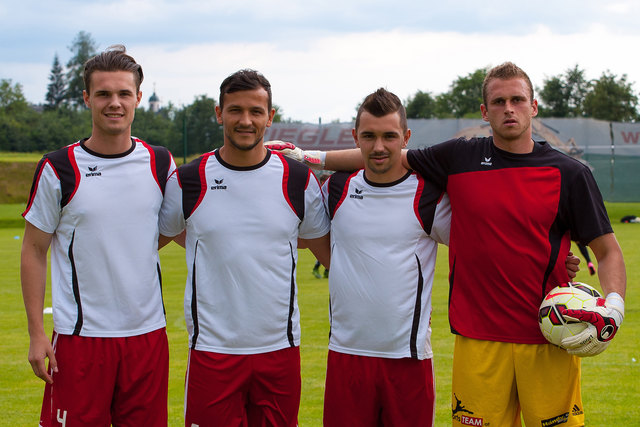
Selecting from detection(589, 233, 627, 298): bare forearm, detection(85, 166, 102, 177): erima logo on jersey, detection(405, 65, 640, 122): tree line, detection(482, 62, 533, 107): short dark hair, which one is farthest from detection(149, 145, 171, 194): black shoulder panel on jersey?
detection(405, 65, 640, 122): tree line

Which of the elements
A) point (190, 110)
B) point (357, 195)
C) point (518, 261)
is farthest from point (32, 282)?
point (190, 110)

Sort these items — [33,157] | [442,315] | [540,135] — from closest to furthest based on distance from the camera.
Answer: [442,315] → [540,135] → [33,157]

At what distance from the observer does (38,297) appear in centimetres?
396

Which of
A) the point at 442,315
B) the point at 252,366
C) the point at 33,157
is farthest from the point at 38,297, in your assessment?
the point at 33,157

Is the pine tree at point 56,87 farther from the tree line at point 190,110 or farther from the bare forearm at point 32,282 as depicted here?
the bare forearm at point 32,282

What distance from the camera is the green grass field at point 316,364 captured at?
6.08 meters

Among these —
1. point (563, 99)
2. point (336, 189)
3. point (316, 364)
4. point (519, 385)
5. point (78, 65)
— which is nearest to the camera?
point (519, 385)

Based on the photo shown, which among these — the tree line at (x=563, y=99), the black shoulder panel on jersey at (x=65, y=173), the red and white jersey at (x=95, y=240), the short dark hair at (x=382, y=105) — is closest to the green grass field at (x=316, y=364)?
the red and white jersey at (x=95, y=240)

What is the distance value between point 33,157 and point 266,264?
39.5 meters

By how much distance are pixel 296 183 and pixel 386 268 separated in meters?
0.65

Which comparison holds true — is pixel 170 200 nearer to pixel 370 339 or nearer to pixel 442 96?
pixel 370 339

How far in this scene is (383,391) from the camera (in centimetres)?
391

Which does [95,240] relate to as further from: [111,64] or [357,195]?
[357,195]

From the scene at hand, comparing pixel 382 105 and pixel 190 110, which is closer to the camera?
pixel 382 105
